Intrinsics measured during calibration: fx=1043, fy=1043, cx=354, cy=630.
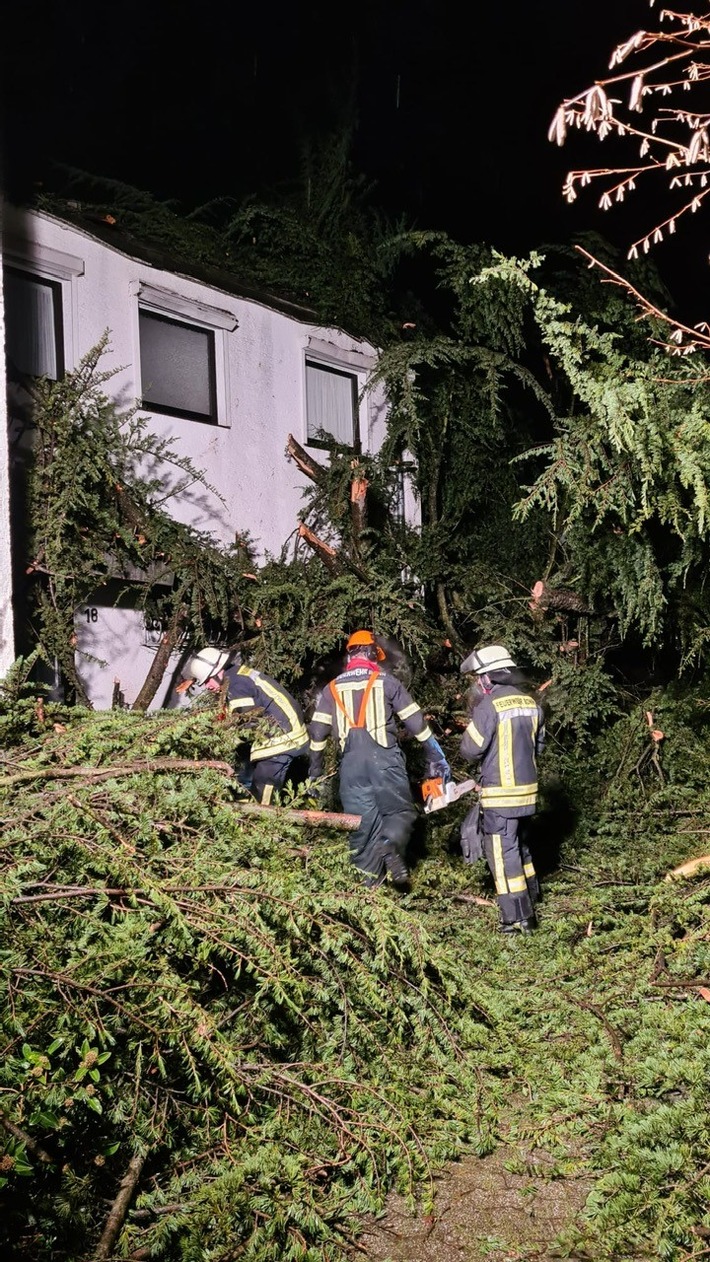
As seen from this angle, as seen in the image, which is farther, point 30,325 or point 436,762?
point 30,325

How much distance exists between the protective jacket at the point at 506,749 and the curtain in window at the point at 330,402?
5597mm

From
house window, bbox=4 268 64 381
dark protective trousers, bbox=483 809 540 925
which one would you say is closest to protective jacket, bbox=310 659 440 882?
dark protective trousers, bbox=483 809 540 925

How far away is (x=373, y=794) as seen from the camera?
757 centimetres

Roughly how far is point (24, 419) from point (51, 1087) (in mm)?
6735

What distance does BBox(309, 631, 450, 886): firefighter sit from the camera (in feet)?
24.8

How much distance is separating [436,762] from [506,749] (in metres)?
0.77

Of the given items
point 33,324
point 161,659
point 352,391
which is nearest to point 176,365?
point 33,324

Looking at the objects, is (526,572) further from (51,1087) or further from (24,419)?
(51,1087)

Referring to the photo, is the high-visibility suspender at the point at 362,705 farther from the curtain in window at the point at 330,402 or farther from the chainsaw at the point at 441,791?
the curtain in window at the point at 330,402

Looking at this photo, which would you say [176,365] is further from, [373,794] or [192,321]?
[373,794]

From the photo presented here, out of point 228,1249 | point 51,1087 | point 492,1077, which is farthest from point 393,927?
point 51,1087

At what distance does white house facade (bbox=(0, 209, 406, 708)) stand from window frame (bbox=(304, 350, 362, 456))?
0.06ft

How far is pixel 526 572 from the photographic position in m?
11.8

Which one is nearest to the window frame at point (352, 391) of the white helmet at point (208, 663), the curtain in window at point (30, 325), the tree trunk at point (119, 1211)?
the curtain in window at point (30, 325)
